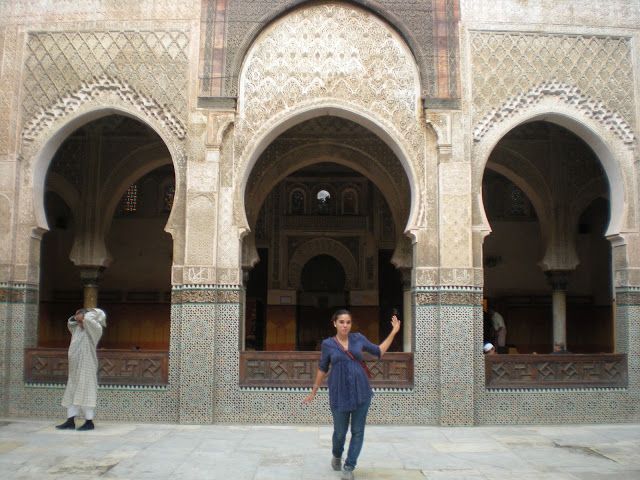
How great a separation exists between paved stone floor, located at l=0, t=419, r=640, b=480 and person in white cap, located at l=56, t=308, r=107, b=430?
0.20m

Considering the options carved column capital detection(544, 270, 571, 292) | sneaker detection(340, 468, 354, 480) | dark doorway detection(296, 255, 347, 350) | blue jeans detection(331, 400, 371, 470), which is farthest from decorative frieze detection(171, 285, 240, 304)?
dark doorway detection(296, 255, 347, 350)

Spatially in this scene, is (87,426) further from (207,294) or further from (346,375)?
(346,375)

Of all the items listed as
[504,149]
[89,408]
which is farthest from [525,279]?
[89,408]

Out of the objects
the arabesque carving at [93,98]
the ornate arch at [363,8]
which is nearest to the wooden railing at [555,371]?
the ornate arch at [363,8]

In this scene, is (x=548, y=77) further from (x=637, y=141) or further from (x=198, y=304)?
(x=198, y=304)

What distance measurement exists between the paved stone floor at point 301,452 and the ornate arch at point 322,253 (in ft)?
18.7

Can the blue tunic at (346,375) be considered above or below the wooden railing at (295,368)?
above

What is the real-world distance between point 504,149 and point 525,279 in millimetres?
3102

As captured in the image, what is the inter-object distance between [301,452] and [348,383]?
145 cm

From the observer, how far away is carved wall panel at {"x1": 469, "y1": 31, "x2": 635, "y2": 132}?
25.0ft

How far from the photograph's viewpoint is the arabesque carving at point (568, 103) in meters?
7.61

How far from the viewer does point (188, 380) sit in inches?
283

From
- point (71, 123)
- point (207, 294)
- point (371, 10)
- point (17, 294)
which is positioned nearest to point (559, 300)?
point (371, 10)

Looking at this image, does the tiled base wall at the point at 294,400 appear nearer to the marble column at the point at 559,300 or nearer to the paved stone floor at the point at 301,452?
the paved stone floor at the point at 301,452
